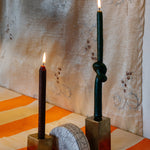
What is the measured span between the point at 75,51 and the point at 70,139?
17.6 inches

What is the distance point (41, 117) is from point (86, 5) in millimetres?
474

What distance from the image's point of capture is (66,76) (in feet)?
3.39

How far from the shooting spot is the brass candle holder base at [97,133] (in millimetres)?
627

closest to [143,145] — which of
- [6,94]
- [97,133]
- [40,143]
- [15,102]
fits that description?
[97,133]

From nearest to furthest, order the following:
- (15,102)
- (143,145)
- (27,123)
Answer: (143,145) → (27,123) → (15,102)

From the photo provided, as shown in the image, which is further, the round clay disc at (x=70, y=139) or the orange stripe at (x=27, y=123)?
the orange stripe at (x=27, y=123)

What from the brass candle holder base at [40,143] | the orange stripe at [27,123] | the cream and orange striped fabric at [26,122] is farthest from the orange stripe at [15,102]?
the brass candle holder base at [40,143]

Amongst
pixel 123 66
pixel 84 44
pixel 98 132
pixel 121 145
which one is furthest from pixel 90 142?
pixel 84 44

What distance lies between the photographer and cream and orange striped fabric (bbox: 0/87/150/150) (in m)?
0.75

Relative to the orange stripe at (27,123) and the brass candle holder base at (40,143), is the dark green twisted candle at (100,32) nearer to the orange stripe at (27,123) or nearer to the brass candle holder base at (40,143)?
the brass candle holder base at (40,143)

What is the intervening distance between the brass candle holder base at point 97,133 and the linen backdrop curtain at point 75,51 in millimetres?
209

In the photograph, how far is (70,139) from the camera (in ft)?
1.96

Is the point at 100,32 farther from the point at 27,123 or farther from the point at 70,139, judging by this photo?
the point at 27,123

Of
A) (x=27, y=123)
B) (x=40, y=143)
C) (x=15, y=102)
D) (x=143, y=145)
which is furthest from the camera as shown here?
(x=15, y=102)
